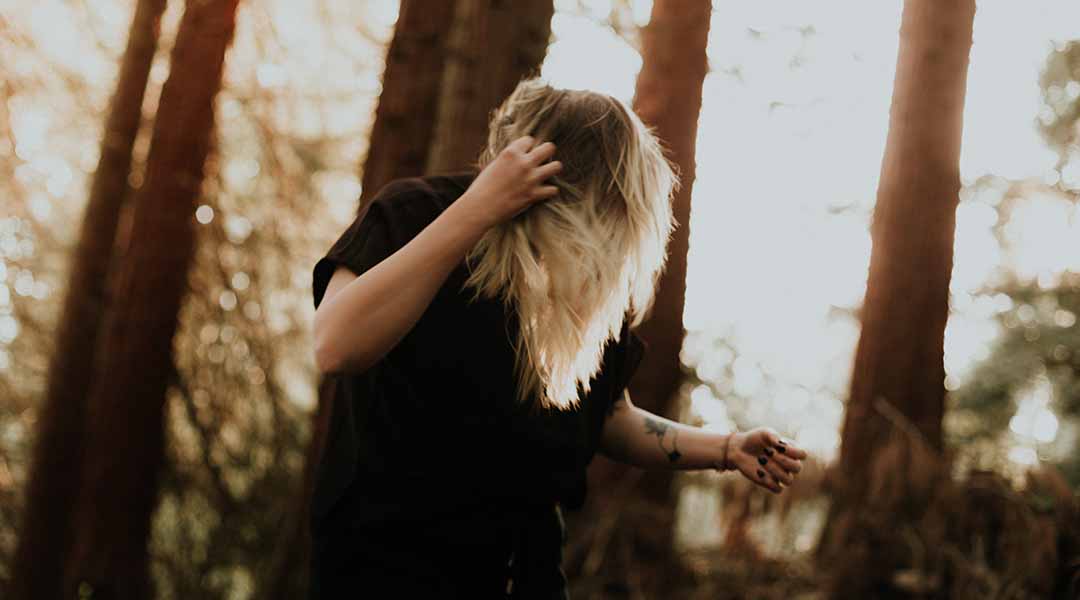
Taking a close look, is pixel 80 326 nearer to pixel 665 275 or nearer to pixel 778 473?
pixel 665 275

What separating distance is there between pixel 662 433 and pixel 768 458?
1.00 ft

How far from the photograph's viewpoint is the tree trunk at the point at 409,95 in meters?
5.04

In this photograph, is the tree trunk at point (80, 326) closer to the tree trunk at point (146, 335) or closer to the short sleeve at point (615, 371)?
the tree trunk at point (146, 335)

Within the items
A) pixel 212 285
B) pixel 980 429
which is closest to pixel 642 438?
pixel 212 285

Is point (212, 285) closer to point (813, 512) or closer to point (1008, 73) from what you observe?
point (813, 512)

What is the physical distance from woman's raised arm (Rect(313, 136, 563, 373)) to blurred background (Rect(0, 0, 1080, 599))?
68cm

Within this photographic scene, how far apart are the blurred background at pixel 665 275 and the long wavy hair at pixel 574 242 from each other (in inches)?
9.8

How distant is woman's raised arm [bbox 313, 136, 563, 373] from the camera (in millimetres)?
2170

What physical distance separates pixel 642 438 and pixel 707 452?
169 mm

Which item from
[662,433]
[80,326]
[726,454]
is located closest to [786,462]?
[726,454]

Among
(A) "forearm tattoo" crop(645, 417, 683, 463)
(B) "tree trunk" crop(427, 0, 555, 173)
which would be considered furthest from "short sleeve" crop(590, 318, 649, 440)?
(B) "tree trunk" crop(427, 0, 555, 173)

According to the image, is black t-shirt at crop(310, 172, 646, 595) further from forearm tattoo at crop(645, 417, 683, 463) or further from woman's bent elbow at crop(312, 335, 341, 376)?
forearm tattoo at crop(645, 417, 683, 463)

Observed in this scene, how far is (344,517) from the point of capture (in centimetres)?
258

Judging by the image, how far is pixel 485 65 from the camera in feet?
14.5
